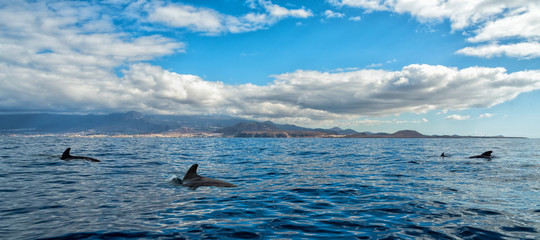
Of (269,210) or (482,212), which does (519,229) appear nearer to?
(482,212)

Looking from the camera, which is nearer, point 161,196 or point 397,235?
point 397,235

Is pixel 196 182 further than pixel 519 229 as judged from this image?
Yes

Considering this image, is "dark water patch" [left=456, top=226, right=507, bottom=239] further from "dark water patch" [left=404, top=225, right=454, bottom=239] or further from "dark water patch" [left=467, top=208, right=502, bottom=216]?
"dark water patch" [left=467, top=208, right=502, bottom=216]

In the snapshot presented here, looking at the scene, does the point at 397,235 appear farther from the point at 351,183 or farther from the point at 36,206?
the point at 36,206

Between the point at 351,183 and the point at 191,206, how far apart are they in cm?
1151

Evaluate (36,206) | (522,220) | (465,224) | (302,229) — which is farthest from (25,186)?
(522,220)

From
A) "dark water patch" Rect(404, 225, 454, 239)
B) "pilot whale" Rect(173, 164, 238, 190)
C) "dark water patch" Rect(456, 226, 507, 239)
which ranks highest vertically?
"dark water patch" Rect(404, 225, 454, 239)

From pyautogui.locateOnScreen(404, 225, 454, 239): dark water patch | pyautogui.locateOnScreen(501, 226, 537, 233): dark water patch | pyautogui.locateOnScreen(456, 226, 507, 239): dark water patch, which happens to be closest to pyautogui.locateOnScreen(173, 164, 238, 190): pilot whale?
pyautogui.locateOnScreen(404, 225, 454, 239): dark water patch

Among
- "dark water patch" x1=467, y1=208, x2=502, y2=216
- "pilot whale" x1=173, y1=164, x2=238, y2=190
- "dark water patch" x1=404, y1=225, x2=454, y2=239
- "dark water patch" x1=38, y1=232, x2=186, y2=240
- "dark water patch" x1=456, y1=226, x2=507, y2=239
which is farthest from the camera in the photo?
"pilot whale" x1=173, y1=164, x2=238, y2=190

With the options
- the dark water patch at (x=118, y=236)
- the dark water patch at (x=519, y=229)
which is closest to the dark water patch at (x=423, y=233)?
the dark water patch at (x=519, y=229)

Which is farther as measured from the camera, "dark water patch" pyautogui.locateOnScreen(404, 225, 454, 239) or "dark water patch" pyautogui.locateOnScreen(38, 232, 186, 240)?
"dark water patch" pyautogui.locateOnScreen(404, 225, 454, 239)

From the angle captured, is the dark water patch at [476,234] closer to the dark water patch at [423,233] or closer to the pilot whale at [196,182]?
the dark water patch at [423,233]

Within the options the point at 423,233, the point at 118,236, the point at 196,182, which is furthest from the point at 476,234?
the point at 196,182

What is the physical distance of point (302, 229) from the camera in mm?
9805
